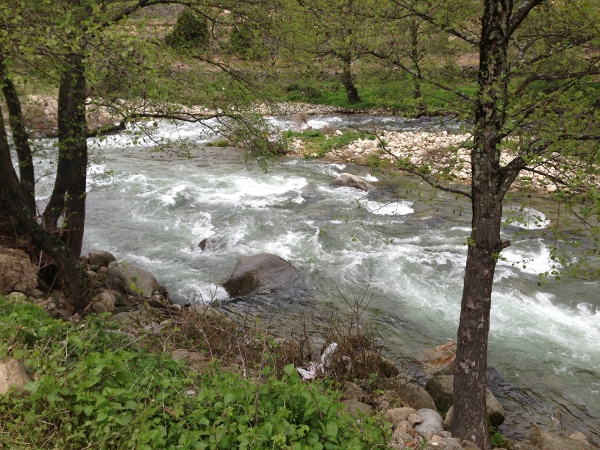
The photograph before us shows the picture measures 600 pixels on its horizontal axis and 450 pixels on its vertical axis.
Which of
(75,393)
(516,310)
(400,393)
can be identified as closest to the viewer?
(75,393)

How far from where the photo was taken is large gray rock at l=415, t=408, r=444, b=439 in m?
5.22

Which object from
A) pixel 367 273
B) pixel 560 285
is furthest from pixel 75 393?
pixel 560 285

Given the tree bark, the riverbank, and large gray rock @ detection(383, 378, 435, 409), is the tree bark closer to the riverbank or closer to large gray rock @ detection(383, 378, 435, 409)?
the riverbank

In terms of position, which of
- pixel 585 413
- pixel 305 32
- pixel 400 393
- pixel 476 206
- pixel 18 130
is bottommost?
pixel 585 413

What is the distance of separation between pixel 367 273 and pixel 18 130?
23.0ft

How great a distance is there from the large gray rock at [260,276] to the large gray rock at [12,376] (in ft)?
19.9

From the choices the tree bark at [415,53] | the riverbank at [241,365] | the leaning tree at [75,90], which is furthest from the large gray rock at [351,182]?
the tree bark at [415,53]

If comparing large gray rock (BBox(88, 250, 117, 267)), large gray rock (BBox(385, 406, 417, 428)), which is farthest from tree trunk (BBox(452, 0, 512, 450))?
large gray rock (BBox(88, 250, 117, 267))

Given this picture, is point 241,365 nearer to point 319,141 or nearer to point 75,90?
point 75,90

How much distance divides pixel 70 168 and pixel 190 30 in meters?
2.89

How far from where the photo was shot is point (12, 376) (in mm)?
3463

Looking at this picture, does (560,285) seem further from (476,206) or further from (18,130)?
(18,130)

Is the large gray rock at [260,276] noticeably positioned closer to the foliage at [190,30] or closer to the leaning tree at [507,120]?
the foliage at [190,30]

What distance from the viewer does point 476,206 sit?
191 inches
